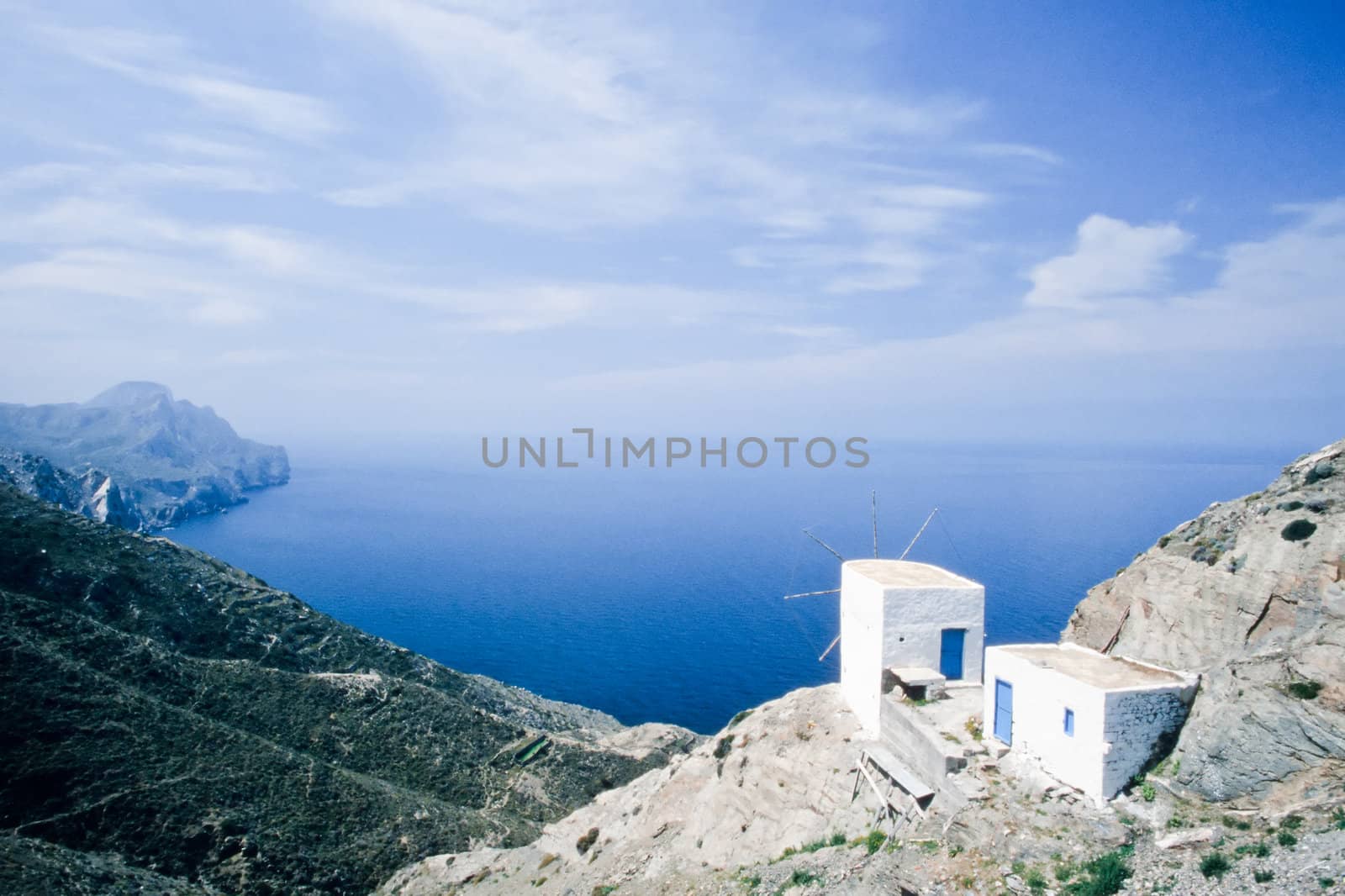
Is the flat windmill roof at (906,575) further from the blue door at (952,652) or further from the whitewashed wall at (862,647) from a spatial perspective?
the blue door at (952,652)

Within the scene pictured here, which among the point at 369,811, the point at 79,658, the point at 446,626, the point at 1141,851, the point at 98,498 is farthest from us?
the point at 98,498

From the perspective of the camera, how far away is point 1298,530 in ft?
69.1

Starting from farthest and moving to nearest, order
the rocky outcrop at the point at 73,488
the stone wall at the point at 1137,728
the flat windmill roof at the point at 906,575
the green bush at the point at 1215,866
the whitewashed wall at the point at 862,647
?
the rocky outcrop at the point at 73,488 → the flat windmill roof at the point at 906,575 → the whitewashed wall at the point at 862,647 → the stone wall at the point at 1137,728 → the green bush at the point at 1215,866

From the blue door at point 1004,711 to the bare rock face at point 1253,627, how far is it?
3953 millimetres

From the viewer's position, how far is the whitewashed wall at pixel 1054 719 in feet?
55.5

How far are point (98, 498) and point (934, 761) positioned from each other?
539 feet

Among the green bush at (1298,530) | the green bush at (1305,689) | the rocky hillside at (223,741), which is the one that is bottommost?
the rocky hillside at (223,741)

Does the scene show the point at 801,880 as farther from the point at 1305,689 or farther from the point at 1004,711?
the point at 1305,689

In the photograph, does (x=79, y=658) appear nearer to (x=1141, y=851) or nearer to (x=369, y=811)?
(x=369, y=811)

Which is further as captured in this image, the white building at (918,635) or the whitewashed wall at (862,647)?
the whitewashed wall at (862,647)

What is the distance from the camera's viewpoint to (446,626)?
9156 centimetres

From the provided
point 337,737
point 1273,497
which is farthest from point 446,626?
point 1273,497

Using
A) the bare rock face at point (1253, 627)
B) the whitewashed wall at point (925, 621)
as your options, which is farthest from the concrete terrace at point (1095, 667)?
the whitewashed wall at point (925, 621)

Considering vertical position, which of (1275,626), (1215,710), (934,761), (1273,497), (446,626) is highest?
(1273,497)
